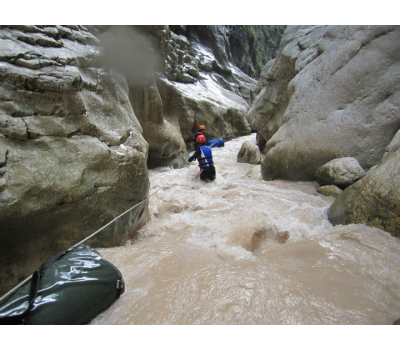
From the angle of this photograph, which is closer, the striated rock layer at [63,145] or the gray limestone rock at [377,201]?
the striated rock layer at [63,145]

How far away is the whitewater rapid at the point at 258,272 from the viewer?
1.47 meters

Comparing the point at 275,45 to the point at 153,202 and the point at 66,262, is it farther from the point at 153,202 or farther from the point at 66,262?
the point at 66,262

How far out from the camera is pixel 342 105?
4922 millimetres

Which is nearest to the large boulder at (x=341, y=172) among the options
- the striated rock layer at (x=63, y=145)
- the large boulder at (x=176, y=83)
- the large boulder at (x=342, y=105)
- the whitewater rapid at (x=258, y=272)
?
the large boulder at (x=342, y=105)

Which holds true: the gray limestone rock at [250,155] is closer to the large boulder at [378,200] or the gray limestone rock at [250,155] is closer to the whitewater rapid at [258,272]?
the whitewater rapid at [258,272]

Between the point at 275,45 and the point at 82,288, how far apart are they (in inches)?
1565

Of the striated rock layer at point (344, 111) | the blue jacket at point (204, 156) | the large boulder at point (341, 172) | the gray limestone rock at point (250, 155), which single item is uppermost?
the striated rock layer at point (344, 111)

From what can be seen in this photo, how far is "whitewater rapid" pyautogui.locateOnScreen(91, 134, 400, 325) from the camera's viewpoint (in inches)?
58.1

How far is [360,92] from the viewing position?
471 centimetres

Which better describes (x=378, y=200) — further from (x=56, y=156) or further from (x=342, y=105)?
(x=56, y=156)

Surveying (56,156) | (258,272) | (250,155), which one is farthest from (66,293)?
(250,155)

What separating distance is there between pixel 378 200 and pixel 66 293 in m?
3.22

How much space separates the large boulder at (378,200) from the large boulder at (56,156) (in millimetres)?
2872

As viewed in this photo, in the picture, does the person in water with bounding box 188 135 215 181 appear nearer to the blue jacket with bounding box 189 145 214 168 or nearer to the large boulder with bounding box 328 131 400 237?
the blue jacket with bounding box 189 145 214 168
